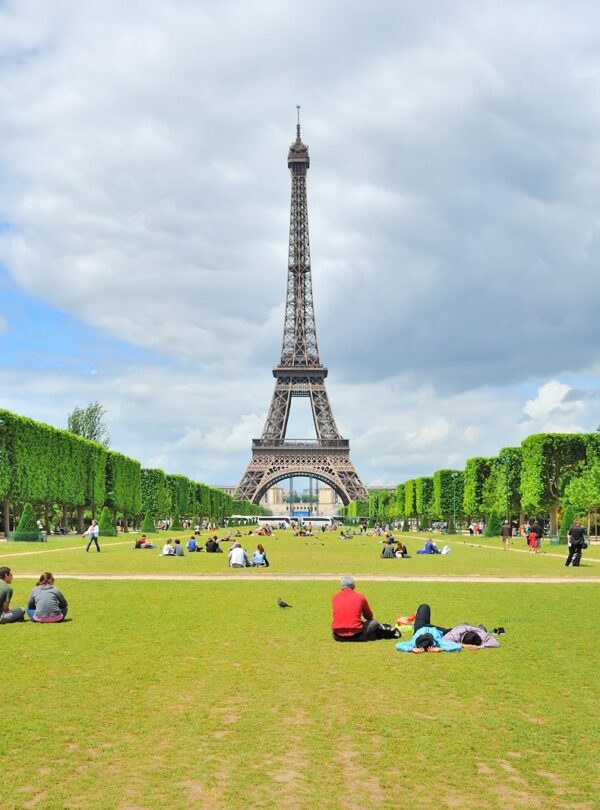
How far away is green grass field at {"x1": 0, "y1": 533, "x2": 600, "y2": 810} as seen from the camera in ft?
22.1

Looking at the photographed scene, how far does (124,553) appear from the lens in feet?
143

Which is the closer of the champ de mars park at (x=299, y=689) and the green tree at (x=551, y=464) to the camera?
the champ de mars park at (x=299, y=689)

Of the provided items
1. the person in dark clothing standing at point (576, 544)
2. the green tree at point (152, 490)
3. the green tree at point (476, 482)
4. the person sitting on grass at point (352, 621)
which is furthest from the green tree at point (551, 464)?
the person sitting on grass at point (352, 621)

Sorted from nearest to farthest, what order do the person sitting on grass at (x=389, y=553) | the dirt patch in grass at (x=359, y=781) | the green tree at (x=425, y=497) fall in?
1. the dirt patch in grass at (x=359, y=781)
2. the person sitting on grass at (x=389, y=553)
3. the green tree at (x=425, y=497)

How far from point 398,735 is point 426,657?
471 cm

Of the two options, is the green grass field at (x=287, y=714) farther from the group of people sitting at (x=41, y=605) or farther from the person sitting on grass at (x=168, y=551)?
the person sitting on grass at (x=168, y=551)

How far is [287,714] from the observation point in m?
9.05

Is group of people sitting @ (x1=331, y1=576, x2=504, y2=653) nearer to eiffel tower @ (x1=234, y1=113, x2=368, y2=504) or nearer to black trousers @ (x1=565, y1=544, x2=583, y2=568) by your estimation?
black trousers @ (x1=565, y1=544, x2=583, y2=568)

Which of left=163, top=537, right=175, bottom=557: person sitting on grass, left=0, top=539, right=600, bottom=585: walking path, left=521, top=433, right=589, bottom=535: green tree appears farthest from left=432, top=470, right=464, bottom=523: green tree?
left=0, top=539, right=600, bottom=585: walking path

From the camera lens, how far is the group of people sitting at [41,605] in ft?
53.0

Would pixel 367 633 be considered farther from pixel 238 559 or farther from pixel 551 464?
pixel 551 464

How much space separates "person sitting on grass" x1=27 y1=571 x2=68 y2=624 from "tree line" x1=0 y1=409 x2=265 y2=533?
41218mm

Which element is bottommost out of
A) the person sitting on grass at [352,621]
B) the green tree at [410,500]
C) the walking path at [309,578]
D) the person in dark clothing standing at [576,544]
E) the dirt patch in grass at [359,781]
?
the dirt patch in grass at [359,781]

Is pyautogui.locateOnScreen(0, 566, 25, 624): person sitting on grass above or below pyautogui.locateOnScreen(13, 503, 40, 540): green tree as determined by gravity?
below
